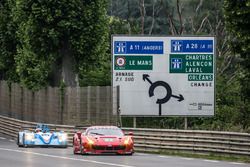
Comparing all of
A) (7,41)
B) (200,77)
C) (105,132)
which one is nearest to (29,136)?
(105,132)

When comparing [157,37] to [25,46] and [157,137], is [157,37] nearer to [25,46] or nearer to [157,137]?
[157,137]

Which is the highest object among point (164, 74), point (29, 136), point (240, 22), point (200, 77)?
point (240, 22)

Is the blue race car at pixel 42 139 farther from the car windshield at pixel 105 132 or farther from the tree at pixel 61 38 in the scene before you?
the tree at pixel 61 38

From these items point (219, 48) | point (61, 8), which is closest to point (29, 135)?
point (61, 8)

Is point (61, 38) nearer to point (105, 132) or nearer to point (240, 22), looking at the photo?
point (105, 132)

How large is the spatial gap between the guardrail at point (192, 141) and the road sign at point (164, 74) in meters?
2.45

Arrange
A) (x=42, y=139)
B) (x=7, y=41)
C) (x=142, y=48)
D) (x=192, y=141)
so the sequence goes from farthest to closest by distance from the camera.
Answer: (x=7, y=41), (x=142, y=48), (x=42, y=139), (x=192, y=141)

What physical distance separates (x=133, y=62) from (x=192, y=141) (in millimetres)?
7635

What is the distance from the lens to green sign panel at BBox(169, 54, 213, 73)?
40.9 meters

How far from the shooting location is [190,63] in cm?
4094

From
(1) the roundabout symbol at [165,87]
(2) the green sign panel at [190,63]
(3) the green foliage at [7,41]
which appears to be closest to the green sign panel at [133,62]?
(1) the roundabout symbol at [165,87]

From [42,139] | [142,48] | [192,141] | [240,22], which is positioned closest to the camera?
[240,22]

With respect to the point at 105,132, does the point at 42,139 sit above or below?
below

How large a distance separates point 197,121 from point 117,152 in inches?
596
